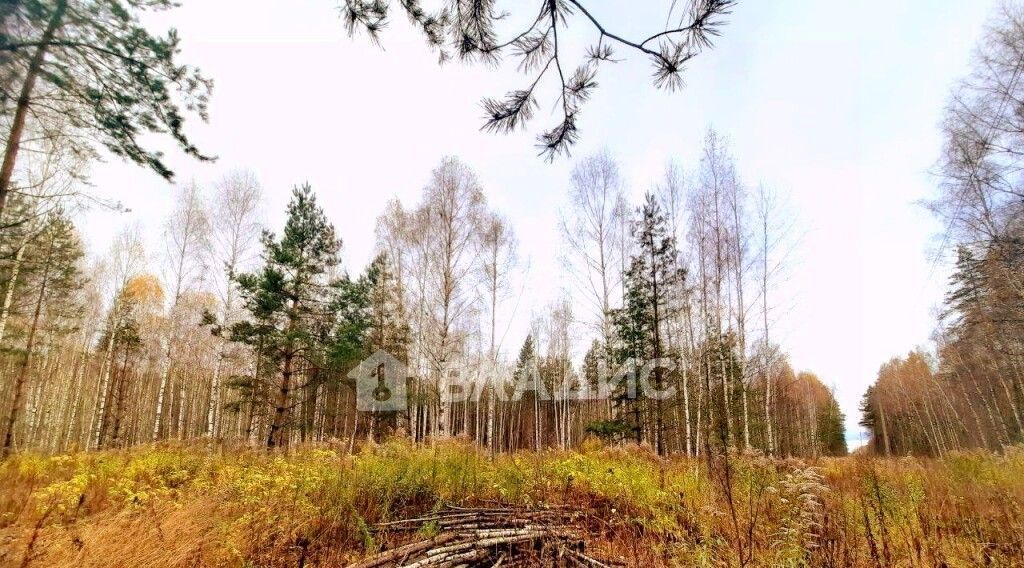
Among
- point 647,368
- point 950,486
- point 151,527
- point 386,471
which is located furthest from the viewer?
point 647,368

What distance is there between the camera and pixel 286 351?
1273 cm

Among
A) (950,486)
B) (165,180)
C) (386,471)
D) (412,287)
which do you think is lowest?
(950,486)

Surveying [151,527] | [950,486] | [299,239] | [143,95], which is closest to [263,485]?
[151,527]

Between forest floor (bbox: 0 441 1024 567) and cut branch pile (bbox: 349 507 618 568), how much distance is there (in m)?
0.01

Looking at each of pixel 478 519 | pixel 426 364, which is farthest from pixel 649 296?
pixel 478 519

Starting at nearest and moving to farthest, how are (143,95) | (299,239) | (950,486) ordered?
(143,95)
(950,486)
(299,239)

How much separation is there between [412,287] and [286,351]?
5.36m

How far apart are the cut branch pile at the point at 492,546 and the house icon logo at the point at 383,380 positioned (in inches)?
671

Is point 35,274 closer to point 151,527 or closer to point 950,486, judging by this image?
point 151,527

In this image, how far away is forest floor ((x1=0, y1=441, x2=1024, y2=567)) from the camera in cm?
259

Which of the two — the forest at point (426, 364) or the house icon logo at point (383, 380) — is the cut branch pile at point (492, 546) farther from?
the house icon logo at point (383, 380)

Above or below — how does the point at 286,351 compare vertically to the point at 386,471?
above

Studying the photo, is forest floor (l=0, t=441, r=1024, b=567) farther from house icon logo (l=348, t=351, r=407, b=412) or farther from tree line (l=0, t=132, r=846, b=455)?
house icon logo (l=348, t=351, r=407, b=412)

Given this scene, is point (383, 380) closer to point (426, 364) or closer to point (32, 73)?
point (426, 364)
